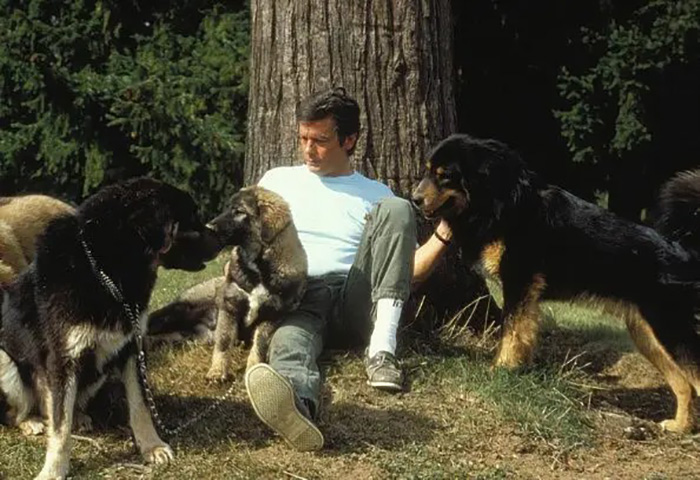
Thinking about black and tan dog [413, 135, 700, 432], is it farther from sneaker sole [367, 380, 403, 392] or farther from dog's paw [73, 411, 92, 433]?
dog's paw [73, 411, 92, 433]

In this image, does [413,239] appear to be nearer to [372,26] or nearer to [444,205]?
[444,205]

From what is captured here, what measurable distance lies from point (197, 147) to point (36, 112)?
10.4ft

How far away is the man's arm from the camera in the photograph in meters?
5.88

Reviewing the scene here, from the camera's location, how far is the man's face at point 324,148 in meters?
5.57

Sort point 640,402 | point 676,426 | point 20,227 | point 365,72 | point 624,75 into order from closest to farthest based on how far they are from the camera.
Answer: point 676,426 < point 640,402 < point 365,72 < point 20,227 < point 624,75

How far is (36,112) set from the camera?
49.8ft

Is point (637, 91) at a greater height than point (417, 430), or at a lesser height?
greater

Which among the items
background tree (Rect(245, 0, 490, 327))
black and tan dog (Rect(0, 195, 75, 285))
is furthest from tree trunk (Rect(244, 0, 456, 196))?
black and tan dog (Rect(0, 195, 75, 285))

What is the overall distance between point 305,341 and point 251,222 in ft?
2.45

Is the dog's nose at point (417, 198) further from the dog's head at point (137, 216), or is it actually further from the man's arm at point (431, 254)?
the dog's head at point (137, 216)

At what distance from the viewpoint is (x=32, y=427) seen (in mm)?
4820

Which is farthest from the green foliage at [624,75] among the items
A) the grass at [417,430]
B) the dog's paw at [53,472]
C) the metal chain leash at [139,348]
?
the dog's paw at [53,472]

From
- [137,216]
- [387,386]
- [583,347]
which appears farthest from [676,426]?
[137,216]

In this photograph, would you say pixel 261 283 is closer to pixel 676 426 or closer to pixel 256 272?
pixel 256 272
